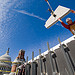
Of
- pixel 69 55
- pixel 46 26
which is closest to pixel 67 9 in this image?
pixel 46 26

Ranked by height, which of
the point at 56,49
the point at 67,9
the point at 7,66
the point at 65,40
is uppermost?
the point at 67,9

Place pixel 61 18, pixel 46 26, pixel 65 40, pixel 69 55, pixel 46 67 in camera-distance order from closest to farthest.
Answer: pixel 69 55
pixel 65 40
pixel 46 67
pixel 61 18
pixel 46 26

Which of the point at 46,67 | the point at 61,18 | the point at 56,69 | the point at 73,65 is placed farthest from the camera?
the point at 61,18

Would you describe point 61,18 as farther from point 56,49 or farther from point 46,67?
point 46,67

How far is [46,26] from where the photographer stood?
1205 cm

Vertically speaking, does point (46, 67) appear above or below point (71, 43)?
below

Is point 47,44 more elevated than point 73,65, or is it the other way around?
point 47,44

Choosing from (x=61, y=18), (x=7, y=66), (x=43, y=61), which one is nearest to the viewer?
(x=43, y=61)

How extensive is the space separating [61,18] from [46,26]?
9.35ft

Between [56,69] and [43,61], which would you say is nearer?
[56,69]

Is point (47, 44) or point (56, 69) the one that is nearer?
point (56, 69)

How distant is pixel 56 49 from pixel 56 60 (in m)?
1.42

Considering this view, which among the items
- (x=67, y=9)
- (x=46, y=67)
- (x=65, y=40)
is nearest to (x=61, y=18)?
(x=67, y=9)

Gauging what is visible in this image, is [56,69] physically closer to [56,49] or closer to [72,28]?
[56,49]
